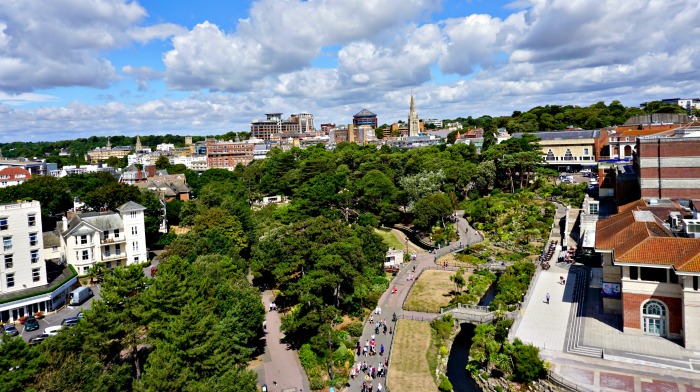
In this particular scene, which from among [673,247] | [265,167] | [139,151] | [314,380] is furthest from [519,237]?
[139,151]

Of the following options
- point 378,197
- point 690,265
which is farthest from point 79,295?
point 690,265

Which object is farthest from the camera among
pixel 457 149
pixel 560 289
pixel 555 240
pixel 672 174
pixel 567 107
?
pixel 567 107

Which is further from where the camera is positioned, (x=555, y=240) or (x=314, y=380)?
(x=555, y=240)

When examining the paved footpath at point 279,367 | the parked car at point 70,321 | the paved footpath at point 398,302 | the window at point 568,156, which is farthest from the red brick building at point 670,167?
the parked car at point 70,321

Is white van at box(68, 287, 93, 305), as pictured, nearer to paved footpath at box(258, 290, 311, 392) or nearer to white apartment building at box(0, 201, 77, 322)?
white apartment building at box(0, 201, 77, 322)

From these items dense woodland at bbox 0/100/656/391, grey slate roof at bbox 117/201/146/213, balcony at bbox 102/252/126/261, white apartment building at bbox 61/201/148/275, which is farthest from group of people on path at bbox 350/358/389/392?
grey slate roof at bbox 117/201/146/213

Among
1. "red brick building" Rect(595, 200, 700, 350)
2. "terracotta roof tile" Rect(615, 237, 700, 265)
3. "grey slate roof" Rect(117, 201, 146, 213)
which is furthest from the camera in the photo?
"grey slate roof" Rect(117, 201, 146, 213)

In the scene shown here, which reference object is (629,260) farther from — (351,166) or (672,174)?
(351,166)
